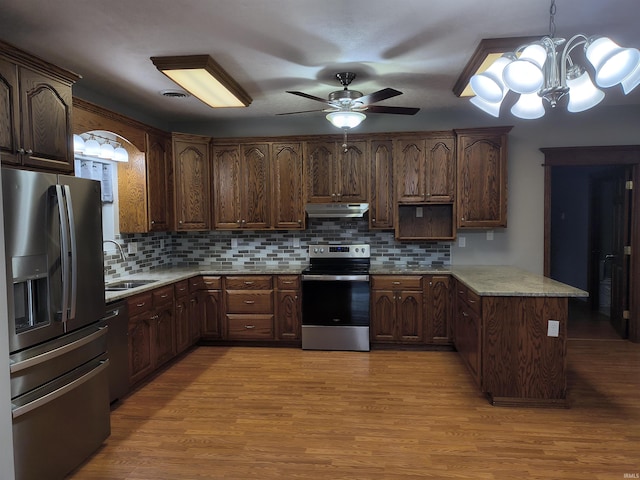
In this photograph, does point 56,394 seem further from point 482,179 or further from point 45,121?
point 482,179

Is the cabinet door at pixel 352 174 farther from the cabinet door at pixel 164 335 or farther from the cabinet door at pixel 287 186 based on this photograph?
the cabinet door at pixel 164 335

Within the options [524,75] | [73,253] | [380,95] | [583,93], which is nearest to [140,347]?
[73,253]

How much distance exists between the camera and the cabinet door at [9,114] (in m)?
2.00

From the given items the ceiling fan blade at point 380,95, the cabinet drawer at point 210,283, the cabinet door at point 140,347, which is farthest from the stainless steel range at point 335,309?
the ceiling fan blade at point 380,95

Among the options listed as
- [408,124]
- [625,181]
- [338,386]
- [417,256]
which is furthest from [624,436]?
[408,124]

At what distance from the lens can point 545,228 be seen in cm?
441

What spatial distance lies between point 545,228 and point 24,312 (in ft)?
15.4

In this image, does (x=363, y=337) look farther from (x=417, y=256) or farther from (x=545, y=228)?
(x=545, y=228)

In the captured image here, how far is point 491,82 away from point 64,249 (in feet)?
7.65

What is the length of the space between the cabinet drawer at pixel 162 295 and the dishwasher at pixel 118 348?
41cm

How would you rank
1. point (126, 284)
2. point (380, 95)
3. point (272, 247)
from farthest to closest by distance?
point (272, 247) < point (126, 284) < point (380, 95)

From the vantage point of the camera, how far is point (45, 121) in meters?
2.24

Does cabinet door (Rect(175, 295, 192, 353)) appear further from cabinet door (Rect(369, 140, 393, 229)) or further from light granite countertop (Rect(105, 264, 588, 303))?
cabinet door (Rect(369, 140, 393, 229))

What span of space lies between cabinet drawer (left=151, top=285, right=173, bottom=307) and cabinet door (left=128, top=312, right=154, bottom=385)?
15cm
